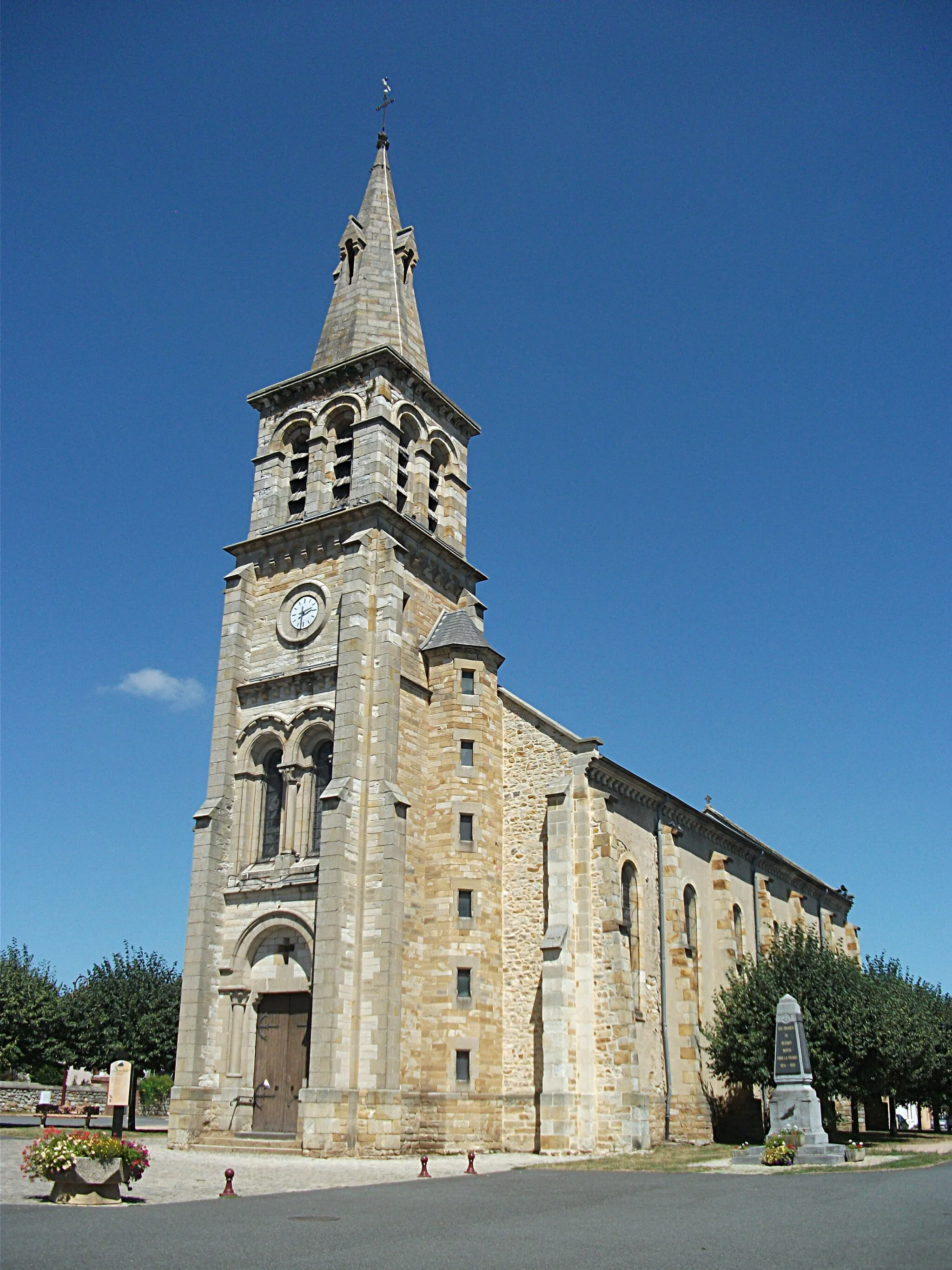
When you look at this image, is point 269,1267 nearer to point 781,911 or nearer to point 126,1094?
point 126,1094

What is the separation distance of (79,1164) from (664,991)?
2028cm

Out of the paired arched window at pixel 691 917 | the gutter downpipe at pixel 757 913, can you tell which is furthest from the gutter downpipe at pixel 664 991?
the gutter downpipe at pixel 757 913

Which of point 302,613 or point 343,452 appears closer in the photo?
point 302,613

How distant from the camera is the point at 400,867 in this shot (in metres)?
26.5

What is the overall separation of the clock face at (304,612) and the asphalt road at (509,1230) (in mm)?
16588

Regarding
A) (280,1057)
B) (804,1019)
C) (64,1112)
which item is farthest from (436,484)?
(64,1112)

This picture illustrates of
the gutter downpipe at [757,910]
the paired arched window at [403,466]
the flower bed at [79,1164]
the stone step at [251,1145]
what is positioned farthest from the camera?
the gutter downpipe at [757,910]

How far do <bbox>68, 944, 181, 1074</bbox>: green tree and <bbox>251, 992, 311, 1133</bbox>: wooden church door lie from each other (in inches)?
210

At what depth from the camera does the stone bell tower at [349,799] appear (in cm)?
2580

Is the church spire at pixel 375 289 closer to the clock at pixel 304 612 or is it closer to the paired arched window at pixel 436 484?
the paired arched window at pixel 436 484

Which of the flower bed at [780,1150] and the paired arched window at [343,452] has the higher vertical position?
the paired arched window at [343,452]

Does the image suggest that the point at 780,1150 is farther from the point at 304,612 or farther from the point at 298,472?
the point at 298,472

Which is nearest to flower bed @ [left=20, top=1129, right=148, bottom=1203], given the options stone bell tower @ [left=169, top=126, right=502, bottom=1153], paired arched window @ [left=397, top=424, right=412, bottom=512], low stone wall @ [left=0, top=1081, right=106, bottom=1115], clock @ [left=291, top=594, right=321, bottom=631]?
stone bell tower @ [left=169, top=126, right=502, bottom=1153]

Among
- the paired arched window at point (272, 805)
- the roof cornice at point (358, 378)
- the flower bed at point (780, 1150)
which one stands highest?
the roof cornice at point (358, 378)
